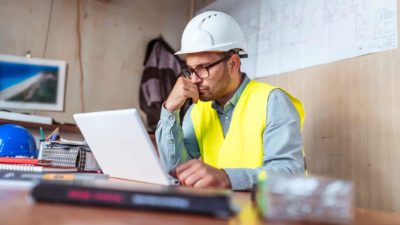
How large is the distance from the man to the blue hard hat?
2.52 feet

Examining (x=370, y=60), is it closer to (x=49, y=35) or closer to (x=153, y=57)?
(x=153, y=57)

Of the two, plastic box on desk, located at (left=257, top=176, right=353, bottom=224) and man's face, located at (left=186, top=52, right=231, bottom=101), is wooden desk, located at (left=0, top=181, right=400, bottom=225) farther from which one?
man's face, located at (left=186, top=52, right=231, bottom=101)

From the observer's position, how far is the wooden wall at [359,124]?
152 cm

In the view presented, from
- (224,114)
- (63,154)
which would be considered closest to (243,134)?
(224,114)

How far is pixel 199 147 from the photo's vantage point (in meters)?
1.80

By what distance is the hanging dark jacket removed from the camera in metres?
2.99

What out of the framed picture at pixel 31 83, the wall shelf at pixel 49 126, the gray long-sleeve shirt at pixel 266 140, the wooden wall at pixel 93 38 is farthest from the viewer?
the wooden wall at pixel 93 38

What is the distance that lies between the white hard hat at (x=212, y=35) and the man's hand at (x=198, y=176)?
0.73 metres

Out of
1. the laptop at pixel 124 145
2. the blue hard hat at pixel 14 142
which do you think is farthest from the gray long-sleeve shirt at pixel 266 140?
the blue hard hat at pixel 14 142

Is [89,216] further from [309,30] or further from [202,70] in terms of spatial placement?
[309,30]

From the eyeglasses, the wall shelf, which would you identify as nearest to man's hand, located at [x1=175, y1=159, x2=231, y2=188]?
the eyeglasses

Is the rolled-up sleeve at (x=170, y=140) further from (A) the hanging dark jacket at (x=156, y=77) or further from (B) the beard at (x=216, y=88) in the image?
(A) the hanging dark jacket at (x=156, y=77)

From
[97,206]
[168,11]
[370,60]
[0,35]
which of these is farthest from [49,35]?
[97,206]

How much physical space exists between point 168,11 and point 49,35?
1027 mm
